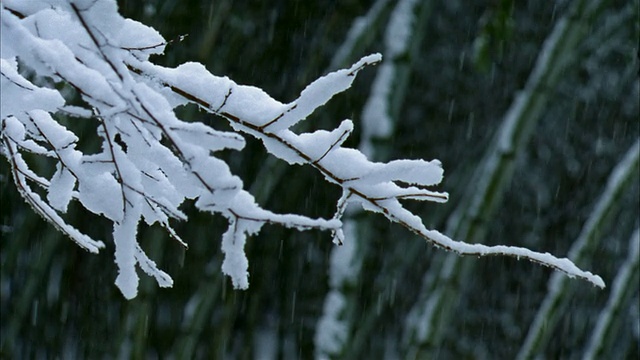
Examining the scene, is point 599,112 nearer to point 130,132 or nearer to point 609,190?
point 609,190

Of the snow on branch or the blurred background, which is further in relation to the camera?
the blurred background

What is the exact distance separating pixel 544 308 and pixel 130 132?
1613mm

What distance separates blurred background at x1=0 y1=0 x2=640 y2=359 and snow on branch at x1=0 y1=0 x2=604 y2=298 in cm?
118

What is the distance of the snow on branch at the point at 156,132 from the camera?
21.2 inches

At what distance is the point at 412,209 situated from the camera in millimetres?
3281

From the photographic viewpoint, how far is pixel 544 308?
200 centimetres

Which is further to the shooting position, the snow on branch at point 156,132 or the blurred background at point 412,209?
the blurred background at point 412,209

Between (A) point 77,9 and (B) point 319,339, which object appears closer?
(A) point 77,9

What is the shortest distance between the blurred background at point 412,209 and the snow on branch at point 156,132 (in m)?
1.18

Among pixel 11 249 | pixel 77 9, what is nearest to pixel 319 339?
pixel 11 249

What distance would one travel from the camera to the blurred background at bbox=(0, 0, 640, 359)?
193 centimetres

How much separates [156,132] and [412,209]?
2720mm

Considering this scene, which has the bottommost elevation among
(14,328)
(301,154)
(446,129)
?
(14,328)

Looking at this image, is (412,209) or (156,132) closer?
(156,132)
